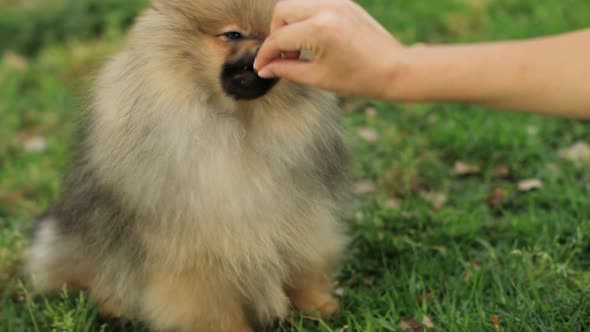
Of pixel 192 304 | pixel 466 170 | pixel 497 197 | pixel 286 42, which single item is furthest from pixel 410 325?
pixel 466 170

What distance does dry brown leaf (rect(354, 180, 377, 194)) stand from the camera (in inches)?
136

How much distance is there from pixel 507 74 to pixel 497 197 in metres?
1.92

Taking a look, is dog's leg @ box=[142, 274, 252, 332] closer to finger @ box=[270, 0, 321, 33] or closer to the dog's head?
the dog's head

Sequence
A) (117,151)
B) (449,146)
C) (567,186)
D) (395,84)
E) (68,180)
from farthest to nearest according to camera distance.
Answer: (449,146) < (567,186) < (68,180) < (117,151) < (395,84)

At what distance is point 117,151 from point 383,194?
163 cm

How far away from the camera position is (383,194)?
3.39 m

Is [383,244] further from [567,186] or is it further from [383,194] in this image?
[567,186]

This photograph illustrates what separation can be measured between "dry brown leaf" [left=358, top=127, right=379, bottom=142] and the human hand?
2.44m

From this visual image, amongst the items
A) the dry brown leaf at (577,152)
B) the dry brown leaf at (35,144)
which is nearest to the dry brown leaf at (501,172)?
the dry brown leaf at (577,152)

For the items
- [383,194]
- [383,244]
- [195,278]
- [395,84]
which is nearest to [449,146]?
[383,194]

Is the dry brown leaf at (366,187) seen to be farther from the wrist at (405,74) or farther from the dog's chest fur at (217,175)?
the wrist at (405,74)

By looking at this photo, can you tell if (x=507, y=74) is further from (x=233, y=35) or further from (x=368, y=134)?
(x=368, y=134)

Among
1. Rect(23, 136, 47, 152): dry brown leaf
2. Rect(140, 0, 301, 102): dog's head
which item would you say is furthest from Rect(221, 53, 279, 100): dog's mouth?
Rect(23, 136, 47, 152): dry brown leaf

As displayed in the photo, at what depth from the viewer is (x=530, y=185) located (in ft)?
10.7
